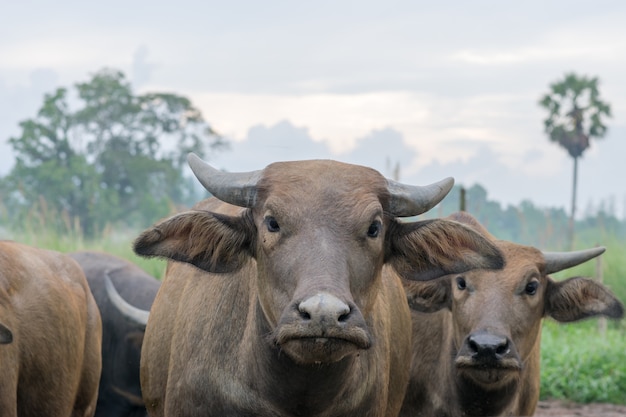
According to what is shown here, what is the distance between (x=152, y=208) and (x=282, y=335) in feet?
146

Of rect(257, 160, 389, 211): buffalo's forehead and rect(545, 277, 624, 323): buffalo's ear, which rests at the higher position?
rect(257, 160, 389, 211): buffalo's forehead

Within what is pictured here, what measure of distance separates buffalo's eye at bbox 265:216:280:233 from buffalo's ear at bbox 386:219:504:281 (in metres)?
0.65

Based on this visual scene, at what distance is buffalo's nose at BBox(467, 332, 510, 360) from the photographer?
634cm

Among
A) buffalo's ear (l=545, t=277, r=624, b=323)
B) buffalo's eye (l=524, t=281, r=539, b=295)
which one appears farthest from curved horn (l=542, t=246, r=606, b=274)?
buffalo's eye (l=524, t=281, r=539, b=295)

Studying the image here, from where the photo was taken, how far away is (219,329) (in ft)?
16.6

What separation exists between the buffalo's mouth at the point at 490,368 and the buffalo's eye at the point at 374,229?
205 cm

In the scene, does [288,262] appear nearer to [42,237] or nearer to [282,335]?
[282,335]

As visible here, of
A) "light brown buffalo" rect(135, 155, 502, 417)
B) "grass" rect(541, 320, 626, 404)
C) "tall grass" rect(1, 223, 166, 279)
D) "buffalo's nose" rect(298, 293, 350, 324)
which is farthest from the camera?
"tall grass" rect(1, 223, 166, 279)

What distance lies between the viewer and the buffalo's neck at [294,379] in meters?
4.71

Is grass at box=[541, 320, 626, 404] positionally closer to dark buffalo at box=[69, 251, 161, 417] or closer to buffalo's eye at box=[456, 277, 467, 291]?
dark buffalo at box=[69, 251, 161, 417]

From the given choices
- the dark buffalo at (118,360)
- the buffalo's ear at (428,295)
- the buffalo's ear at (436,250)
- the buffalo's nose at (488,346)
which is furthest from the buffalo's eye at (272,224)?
the dark buffalo at (118,360)

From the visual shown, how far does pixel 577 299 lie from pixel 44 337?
12.5 ft

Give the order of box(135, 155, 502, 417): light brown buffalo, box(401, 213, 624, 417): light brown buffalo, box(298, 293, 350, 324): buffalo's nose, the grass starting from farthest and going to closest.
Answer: the grass < box(401, 213, 624, 417): light brown buffalo < box(135, 155, 502, 417): light brown buffalo < box(298, 293, 350, 324): buffalo's nose

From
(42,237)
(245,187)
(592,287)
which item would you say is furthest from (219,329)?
(42,237)
